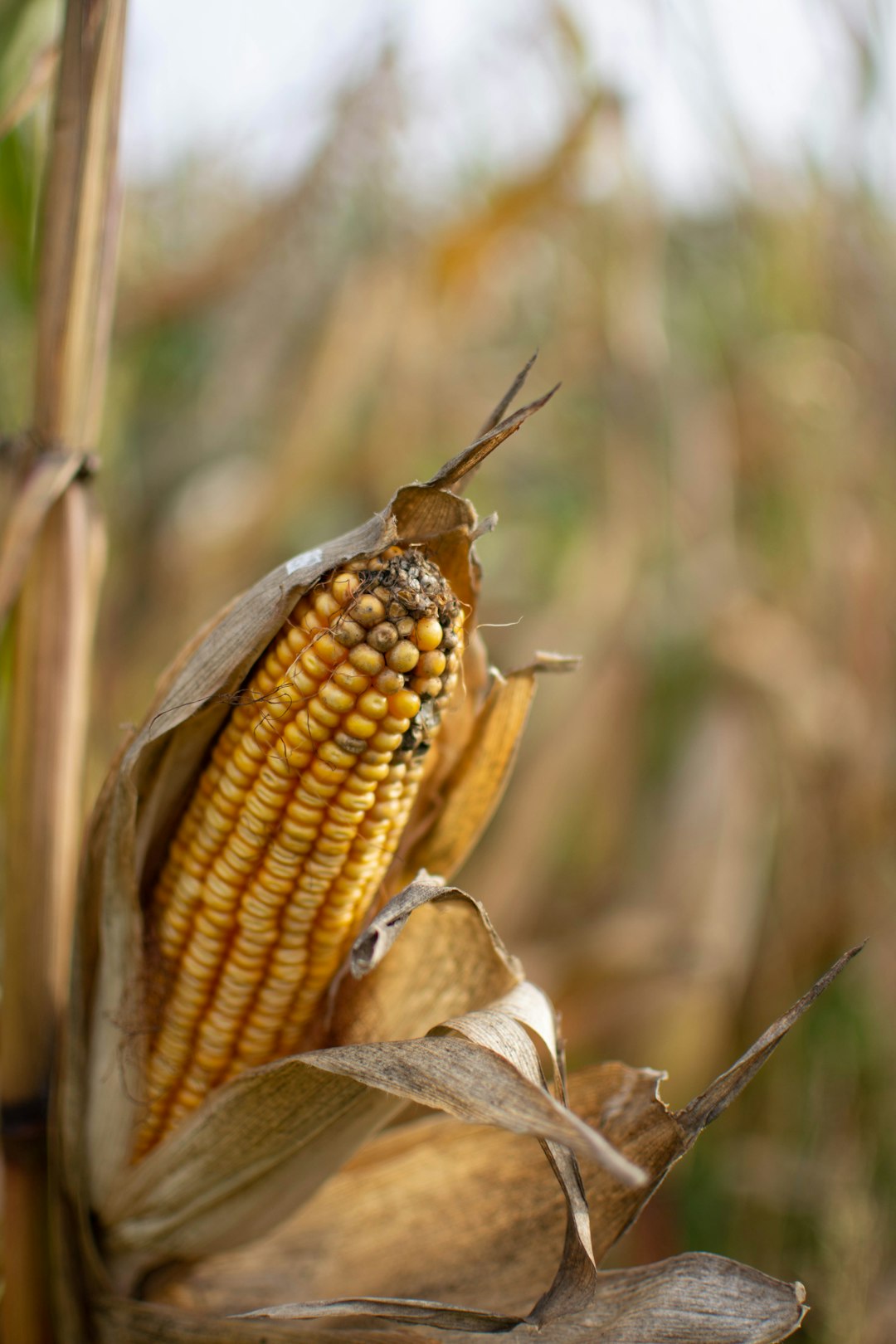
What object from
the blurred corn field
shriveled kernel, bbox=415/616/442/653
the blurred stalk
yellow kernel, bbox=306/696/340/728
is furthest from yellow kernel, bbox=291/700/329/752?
the blurred corn field

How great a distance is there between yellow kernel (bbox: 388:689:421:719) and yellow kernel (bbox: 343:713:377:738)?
0.07 ft

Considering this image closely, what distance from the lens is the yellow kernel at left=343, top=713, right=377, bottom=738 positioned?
31.8 inches

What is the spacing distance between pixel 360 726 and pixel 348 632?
84 millimetres

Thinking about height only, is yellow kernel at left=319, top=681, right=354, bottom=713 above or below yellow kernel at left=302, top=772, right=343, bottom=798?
above

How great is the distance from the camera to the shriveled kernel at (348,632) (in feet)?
2.60

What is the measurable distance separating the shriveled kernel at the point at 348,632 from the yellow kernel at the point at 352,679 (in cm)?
2

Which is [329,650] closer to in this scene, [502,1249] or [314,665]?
[314,665]

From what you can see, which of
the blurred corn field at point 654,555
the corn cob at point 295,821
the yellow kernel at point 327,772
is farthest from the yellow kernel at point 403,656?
the blurred corn field at point 654,555

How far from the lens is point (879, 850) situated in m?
2.74

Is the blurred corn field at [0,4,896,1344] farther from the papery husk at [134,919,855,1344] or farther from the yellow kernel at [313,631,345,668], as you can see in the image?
the yellow kernel at [313,631,345,668]

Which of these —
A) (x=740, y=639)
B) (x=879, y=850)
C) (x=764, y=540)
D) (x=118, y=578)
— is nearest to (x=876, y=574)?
(x=740, y=639)

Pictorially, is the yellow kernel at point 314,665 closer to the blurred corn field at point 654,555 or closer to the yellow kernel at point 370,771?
the yellow kernel at point 370,771

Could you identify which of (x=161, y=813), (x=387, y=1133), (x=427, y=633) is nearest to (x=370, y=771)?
(x=427, y=633)

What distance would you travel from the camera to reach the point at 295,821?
87 centimetres
